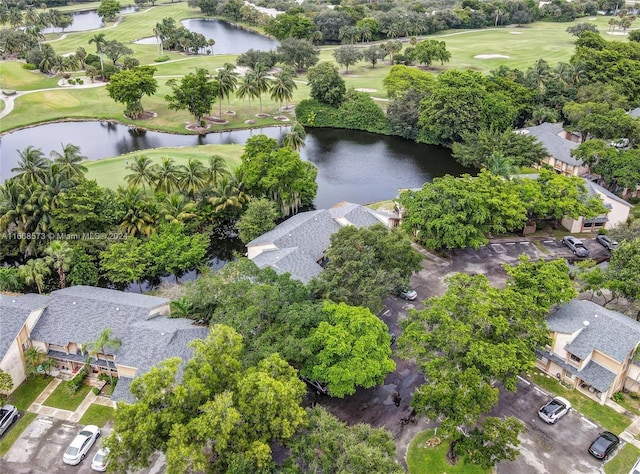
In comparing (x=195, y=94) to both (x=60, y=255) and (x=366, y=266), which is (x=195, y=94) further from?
(x=366, y=266)

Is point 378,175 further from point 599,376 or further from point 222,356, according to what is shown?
point 222,356

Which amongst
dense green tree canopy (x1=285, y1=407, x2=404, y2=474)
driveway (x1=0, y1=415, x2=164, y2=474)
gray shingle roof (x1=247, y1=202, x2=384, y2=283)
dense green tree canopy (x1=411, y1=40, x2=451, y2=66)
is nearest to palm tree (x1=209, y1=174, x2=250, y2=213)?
gray shingle roof (x1=247, y1=202, x2=384, y2=283)

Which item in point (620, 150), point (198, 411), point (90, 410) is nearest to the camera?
point (198, 411)

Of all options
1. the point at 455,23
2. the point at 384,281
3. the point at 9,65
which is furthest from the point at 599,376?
the point at 455,23

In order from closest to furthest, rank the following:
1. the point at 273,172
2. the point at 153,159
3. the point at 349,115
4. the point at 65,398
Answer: the point at 65,398 < the point at 273,172 < the point at 153,159 < the point at 349,115

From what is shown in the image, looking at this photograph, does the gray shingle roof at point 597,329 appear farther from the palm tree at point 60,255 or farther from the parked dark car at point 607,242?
the palm tree at point 60,255

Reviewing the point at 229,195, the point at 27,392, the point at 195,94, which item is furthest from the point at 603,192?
the point at 195,94
